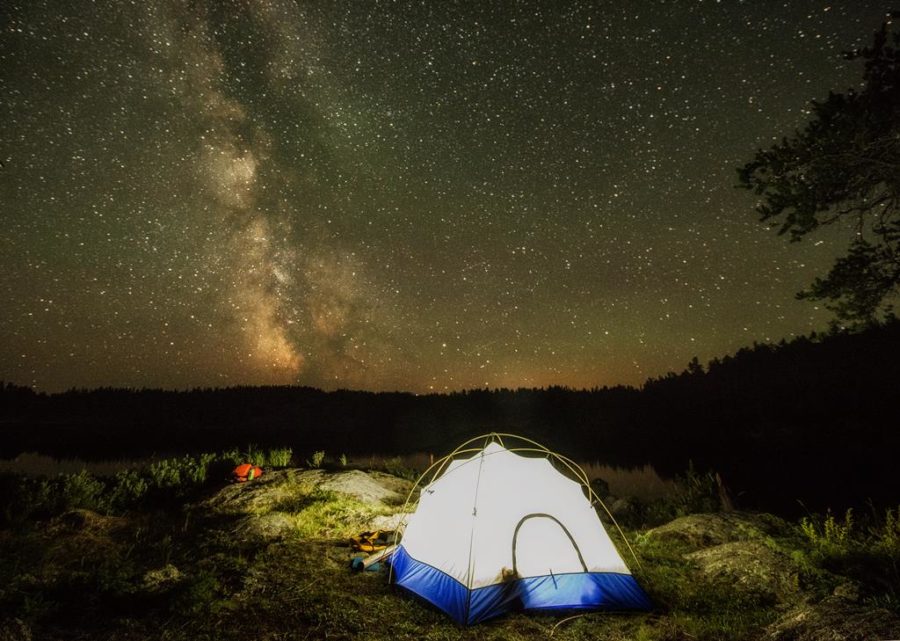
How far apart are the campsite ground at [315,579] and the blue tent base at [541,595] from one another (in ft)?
0.47

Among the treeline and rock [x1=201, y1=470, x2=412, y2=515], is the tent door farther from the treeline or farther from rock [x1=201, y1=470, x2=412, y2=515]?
rock [x1=201, y1=470, x2=412, y2=515]

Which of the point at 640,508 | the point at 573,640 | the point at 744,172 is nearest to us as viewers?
the point at 573,640

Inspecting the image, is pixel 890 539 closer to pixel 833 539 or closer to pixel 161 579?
pixel 833 539

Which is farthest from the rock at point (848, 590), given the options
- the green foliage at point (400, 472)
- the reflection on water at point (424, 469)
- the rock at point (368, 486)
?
the green foliage at point (400, 472)

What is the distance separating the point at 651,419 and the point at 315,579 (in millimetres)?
44732

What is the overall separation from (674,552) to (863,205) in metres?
6.85

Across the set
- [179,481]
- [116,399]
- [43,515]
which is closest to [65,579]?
[43,515]

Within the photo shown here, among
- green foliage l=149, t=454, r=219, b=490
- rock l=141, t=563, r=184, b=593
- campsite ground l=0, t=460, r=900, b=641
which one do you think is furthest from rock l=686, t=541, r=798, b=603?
green foliage l=149, t=454, r=219, b=490

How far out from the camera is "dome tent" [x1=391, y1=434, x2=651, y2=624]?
4668 millimetres

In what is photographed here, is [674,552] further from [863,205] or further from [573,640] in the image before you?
[863,205]

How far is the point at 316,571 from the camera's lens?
5.52 meters

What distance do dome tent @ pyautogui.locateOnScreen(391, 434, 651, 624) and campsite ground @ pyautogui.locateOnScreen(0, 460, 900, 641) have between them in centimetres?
23

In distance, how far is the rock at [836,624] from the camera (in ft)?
9.58

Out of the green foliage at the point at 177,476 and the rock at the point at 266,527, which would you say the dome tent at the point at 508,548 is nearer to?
the rock at the point at 266,527
